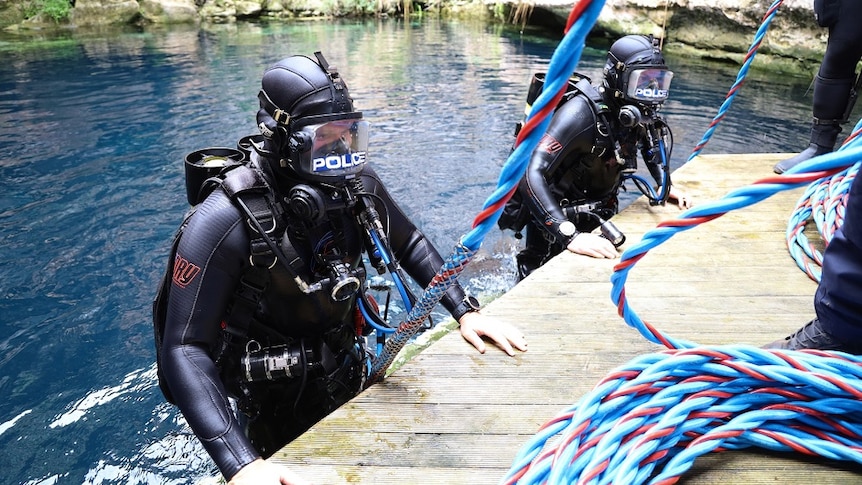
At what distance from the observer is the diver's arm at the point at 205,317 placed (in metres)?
1.79

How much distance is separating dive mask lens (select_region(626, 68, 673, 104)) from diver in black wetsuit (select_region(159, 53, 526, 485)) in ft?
5.88

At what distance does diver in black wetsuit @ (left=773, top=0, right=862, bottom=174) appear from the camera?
351 centimetres

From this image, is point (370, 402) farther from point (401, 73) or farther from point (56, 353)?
point (401, 73)

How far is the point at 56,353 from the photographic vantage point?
3.68 meters

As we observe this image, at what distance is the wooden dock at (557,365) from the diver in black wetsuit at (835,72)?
1232 mm

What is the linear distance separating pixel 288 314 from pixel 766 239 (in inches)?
97.3

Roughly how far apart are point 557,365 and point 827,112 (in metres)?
3.17

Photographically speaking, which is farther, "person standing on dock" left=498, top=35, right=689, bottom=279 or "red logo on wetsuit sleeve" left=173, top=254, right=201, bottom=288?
"person standing on dock" left=498, top=35, right=689, bottom=279

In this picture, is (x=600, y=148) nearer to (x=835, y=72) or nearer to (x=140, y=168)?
(x=835, y=72)

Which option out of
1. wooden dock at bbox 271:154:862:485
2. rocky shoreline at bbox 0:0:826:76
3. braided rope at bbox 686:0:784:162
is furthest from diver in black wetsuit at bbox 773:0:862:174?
rocky shoreline at bbox 0:0:826:76

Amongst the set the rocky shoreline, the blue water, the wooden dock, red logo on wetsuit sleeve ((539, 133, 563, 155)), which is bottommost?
the blue water

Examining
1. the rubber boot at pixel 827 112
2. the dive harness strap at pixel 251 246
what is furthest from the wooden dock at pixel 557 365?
the rubber boot at pixel 827 112

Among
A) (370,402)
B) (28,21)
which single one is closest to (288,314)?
(370,402)

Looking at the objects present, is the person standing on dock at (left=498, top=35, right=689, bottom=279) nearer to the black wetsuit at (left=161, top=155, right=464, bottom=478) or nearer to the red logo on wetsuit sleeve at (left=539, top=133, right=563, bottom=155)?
the red logo on wetsuit sleeve at (left=539, top=133, right=563, bottom=155)
